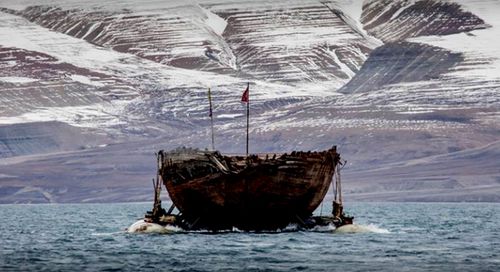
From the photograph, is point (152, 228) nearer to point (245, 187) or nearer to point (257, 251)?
point (245, 187)

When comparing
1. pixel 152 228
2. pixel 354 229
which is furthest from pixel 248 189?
pixel 354 229

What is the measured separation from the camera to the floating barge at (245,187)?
303 feet

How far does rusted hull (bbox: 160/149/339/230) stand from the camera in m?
92.4

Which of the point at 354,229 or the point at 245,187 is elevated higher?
the point at 245,187

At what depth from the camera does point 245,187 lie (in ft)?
303

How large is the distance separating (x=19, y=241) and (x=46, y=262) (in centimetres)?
2134

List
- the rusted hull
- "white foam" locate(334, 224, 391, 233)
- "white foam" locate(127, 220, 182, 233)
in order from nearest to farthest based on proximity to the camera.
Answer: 1. the rusted hull
2. "white foam" locate(127, 220, 182, 233)
3. "white foam" locate(334, 224, 391, 233)

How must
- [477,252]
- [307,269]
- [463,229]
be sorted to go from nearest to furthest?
[307,269] < [477,252] < [463,229]

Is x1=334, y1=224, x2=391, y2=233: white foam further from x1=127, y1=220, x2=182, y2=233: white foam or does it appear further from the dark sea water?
x1=127, y1=220, x2=182, y2=233: white foam

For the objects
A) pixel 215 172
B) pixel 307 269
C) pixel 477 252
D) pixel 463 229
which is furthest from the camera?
pixel 463 229

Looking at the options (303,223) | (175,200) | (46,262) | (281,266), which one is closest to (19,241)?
(175,200)

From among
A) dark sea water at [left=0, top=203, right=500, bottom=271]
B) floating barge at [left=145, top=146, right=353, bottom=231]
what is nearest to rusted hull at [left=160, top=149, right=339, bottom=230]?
floating barge at [left=145, top=146, right=353, bottom=231]

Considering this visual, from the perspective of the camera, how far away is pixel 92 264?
248 feet

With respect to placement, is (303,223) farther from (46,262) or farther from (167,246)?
(46,262)
